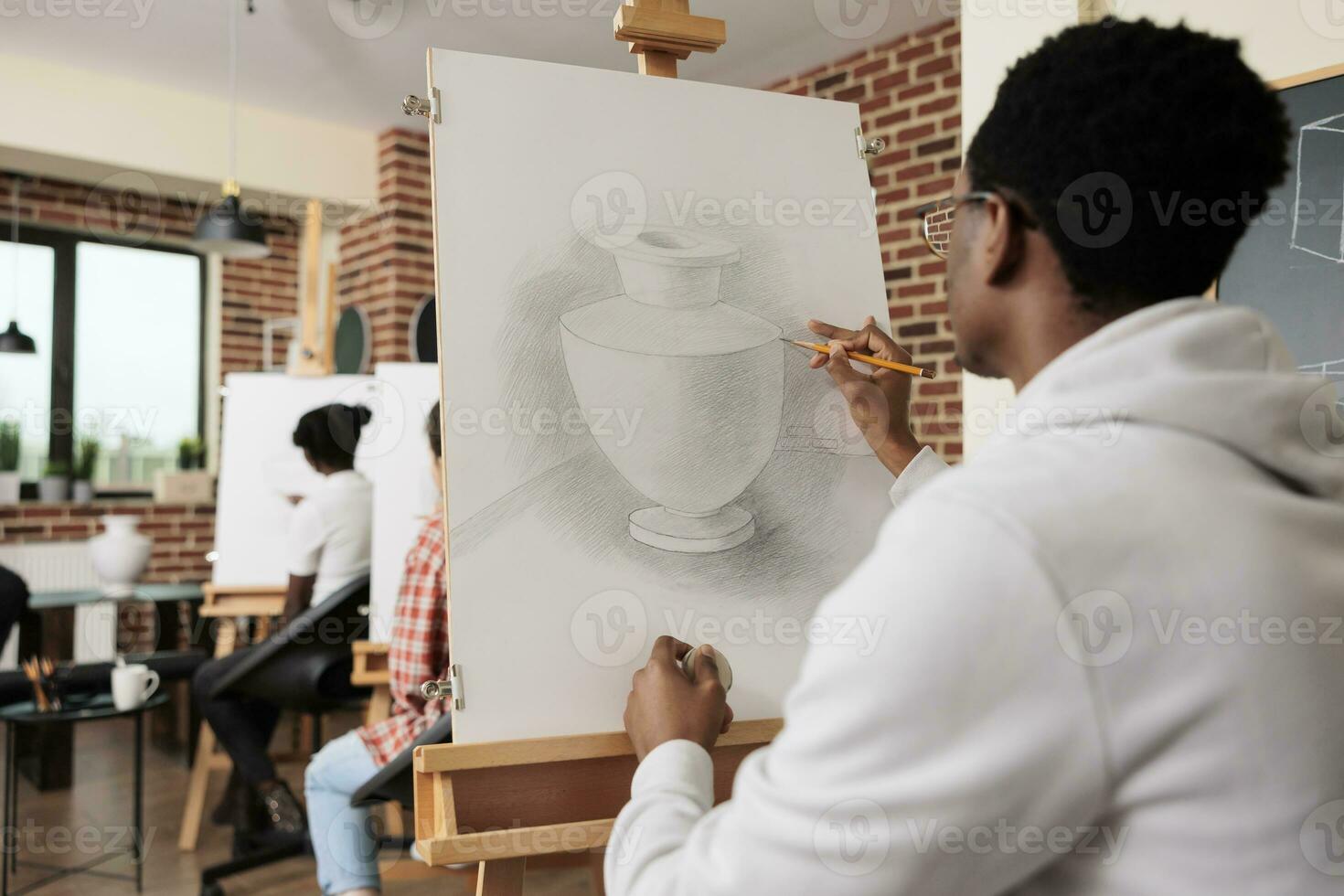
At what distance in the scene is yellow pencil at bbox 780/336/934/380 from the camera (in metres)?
1.34

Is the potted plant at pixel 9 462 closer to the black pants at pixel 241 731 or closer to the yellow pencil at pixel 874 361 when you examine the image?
the black pants at pixel 241 731

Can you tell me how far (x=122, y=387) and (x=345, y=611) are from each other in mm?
3217

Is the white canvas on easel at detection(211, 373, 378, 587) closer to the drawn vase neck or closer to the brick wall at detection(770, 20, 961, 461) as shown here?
the brick wall at detection(770, 20, 961, 461)

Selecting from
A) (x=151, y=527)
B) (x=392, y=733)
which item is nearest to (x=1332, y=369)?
(x=392, y=733)

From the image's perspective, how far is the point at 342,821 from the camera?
2.32m

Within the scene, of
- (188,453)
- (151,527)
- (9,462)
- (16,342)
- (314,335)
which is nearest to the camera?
(314,335)

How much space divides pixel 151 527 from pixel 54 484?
50 centimetres

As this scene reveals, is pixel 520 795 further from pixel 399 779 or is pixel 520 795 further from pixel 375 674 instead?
pixel 375 674

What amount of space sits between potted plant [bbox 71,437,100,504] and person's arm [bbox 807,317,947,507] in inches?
194

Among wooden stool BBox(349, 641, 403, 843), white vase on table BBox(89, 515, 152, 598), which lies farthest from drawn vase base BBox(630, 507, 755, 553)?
white vase on table BBox(89, 515, 152, 598)

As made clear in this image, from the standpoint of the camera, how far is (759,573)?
1349 millimetres

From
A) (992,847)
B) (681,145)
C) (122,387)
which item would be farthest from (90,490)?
(992,847)

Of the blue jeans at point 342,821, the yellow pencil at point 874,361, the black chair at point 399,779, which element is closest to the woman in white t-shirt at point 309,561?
the blue jeans at point 342,821

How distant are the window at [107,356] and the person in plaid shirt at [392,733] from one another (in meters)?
3.83
